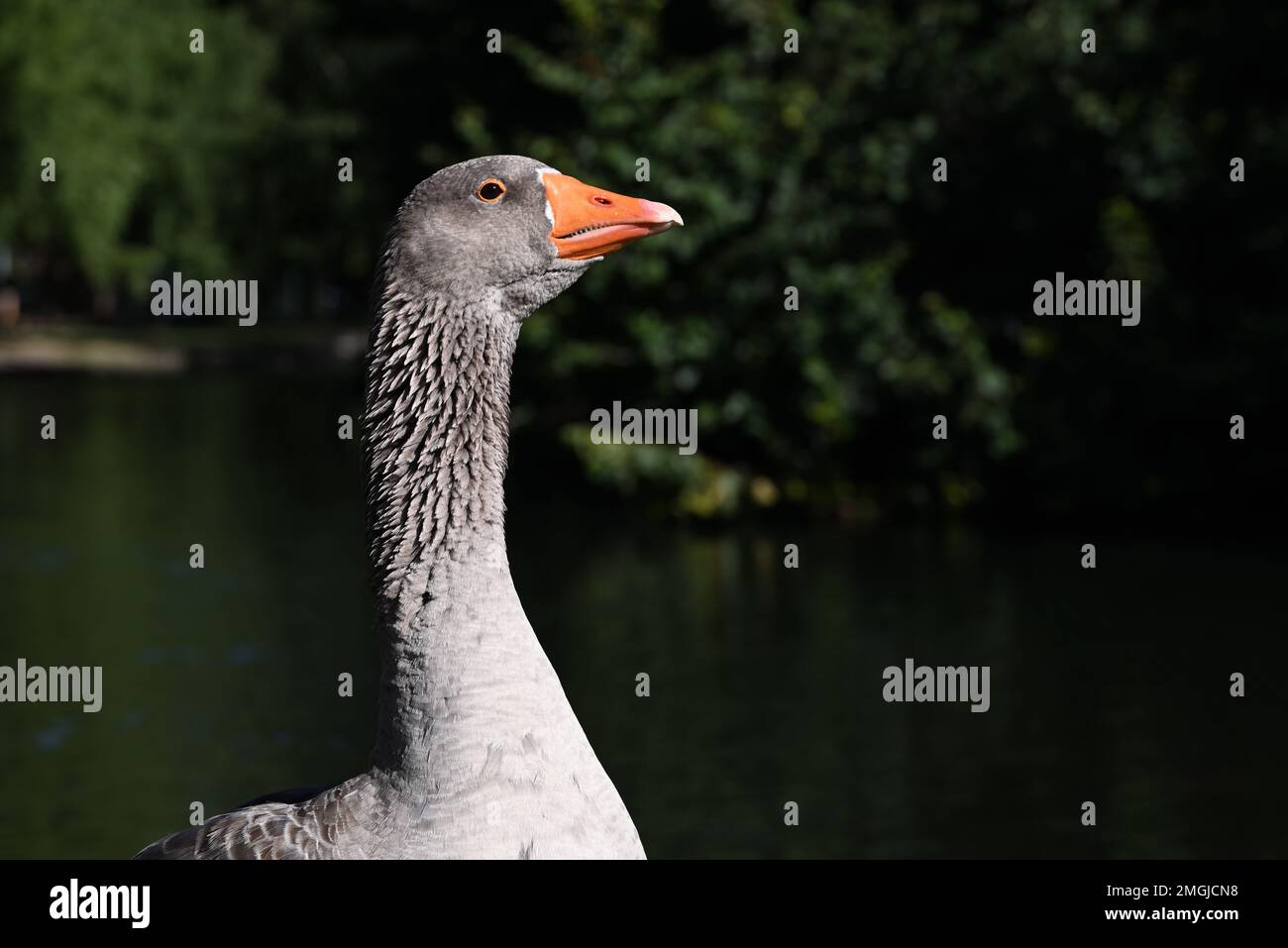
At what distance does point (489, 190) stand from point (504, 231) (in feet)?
0.45

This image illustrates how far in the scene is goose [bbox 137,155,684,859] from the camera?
4.11m

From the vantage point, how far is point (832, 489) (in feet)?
58.6

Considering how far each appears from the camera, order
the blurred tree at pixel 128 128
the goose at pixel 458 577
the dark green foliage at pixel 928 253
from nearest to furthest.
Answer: the goose at pixel 458 577
the dark green foliage at pixel 928 253
the blurred tree at pixel 128 128

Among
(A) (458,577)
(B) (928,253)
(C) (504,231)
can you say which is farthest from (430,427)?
(B) (928,253)

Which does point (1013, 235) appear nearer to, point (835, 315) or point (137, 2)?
point (835, 315)

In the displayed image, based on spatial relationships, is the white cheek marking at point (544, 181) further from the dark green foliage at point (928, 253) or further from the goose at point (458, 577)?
the dark green foliage at point (928, 253)

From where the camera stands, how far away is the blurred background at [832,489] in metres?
10.1

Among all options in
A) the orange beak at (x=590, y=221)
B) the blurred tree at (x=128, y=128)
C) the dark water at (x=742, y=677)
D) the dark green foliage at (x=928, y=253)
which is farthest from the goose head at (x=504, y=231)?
the blurred tree at (x=128, y=128)

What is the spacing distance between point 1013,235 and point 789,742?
9179 millimetres

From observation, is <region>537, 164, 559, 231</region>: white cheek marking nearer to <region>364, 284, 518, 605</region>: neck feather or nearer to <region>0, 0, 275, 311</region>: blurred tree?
<region>364, 284, 518, 605</region>: neck feather

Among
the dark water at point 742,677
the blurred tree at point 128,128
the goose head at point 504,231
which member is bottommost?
the dark water at point 742,677

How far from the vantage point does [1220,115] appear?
676 inches

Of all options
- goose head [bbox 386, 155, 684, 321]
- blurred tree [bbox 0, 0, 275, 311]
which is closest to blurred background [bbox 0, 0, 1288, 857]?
goose head [bbox 386, 155, 684, 321]

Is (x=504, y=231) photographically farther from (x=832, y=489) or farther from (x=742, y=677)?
(x=832, y=489)
